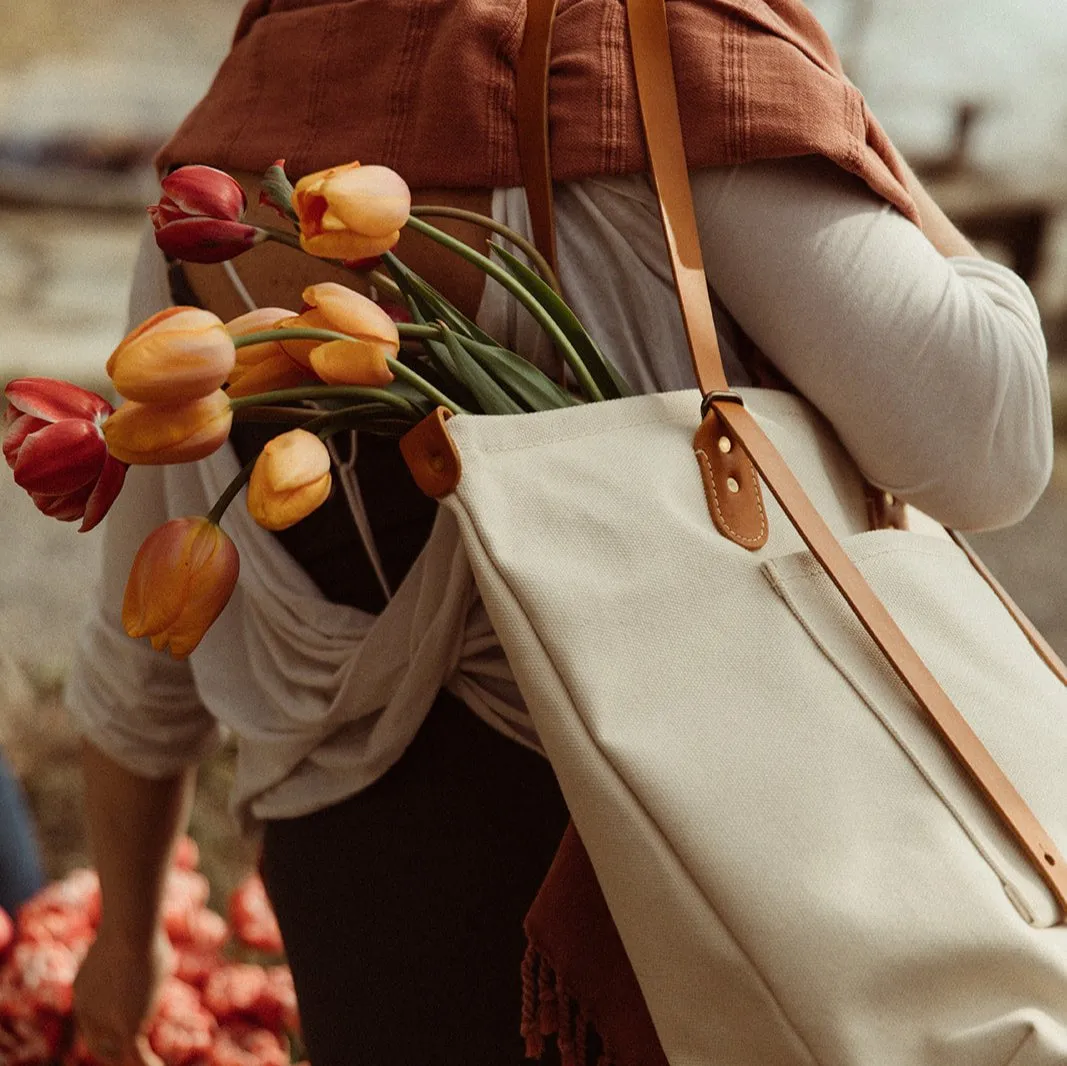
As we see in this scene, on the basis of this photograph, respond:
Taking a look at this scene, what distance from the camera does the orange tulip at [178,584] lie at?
1.75 ft

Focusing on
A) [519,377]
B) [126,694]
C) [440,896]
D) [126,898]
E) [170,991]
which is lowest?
[170,991]

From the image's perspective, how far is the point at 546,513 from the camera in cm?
57

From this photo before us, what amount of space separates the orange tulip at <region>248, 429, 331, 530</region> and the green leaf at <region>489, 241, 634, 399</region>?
0.52ft

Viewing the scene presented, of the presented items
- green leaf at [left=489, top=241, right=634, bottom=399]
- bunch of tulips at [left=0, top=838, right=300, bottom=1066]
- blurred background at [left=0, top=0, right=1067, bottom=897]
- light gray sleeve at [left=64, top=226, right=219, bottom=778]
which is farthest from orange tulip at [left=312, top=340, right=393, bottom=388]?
blurred background at [left=0, top=0, right=1067, bottom=897]

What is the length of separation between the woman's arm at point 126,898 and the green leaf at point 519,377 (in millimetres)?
620

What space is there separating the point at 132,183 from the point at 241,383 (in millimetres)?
3143

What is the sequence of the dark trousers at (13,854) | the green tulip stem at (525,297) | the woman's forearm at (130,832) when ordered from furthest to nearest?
the dark trousers at (13,854) < the woman's forearm at (130,832) < the green tulip stem at (525,297)

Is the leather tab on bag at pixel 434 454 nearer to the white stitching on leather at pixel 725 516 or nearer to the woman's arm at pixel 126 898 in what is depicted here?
the white stitching on leather at pixel 725 516

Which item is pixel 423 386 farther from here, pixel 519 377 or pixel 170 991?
pixel 170 991

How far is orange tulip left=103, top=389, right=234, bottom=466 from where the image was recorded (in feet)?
1.66

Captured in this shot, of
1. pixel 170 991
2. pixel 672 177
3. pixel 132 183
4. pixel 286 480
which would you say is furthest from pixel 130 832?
pixel 132 183

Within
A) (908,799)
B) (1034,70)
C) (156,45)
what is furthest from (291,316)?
(1034,70)

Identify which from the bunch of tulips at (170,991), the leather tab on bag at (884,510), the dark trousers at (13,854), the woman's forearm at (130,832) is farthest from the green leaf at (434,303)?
the dark trousers at (13,854)

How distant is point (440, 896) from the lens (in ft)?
2.48
